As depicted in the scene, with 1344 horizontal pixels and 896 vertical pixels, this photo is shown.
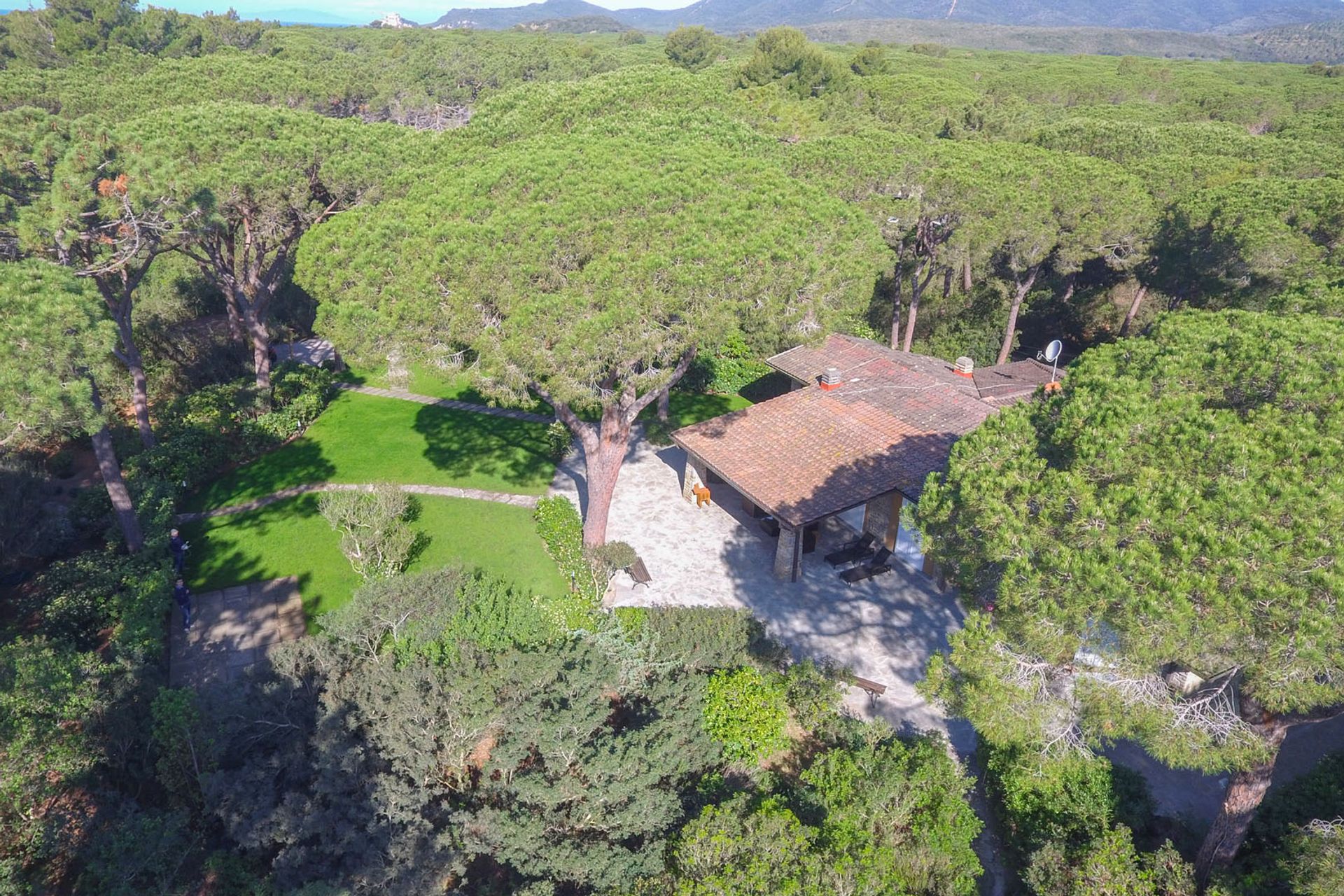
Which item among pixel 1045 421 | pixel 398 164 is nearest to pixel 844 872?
pixel 1045 421

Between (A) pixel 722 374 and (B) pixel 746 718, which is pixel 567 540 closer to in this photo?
(B) pixel 746 718

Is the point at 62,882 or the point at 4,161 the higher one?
the point at 4,161

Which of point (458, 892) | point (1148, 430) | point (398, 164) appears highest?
point (398, 164)

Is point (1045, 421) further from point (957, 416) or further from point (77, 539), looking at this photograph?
point (77, 539)

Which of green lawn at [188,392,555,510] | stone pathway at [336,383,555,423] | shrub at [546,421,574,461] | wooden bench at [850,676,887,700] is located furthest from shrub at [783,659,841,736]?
stone pathway at [336,383,555,423]

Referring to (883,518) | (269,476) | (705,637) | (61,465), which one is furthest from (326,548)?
(883,518)

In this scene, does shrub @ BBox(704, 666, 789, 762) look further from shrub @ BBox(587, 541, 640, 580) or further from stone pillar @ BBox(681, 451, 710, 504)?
stone pillar @ BBox(681, 451, 710, 504)
